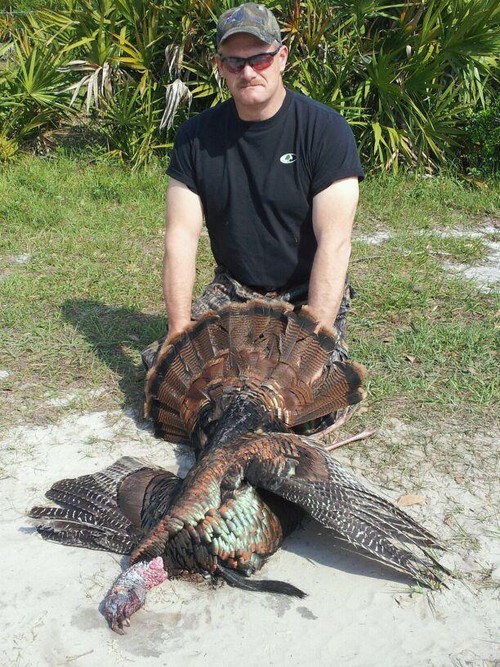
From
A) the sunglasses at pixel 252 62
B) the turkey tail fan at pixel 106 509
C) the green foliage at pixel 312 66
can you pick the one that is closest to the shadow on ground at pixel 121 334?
the turkey tail fan at pixel 106 509

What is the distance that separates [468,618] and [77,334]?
3.10 meters

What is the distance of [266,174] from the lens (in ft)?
13.4

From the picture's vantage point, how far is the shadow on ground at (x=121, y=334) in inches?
181

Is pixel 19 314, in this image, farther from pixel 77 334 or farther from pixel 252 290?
pixel 252 290

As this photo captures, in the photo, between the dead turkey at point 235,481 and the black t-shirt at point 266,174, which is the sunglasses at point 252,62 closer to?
the black t-shirt at point 266,174

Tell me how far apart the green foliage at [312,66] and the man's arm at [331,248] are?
412 cm

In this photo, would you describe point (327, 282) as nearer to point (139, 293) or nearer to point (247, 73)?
point (247, 73)

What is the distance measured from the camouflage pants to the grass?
33 cm

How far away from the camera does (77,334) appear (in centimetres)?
508

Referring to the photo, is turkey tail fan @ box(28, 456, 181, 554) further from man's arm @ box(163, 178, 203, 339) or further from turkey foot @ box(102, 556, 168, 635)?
man's arm @ box(163, 178, 203, 339)

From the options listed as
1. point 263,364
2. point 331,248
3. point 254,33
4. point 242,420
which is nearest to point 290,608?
point 242,420

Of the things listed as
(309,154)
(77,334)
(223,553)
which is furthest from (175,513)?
(77,334)

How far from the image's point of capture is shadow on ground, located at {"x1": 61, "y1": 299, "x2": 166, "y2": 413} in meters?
4.59

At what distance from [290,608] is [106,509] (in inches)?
35.2
